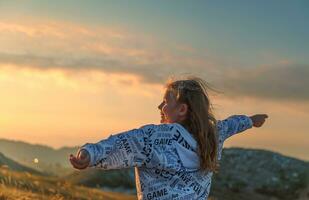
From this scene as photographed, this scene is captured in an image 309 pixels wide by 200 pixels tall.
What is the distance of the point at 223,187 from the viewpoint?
2140 inches

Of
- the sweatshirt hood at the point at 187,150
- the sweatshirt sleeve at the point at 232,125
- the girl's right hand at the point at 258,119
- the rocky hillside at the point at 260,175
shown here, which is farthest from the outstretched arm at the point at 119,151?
the rocky hillside at the point at 260,175

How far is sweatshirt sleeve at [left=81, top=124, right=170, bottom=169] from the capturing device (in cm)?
691

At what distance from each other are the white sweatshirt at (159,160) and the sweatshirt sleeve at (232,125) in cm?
76

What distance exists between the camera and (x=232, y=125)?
354 inches

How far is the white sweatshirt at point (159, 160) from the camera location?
713cm

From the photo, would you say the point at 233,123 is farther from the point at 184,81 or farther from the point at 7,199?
the point at 7,199

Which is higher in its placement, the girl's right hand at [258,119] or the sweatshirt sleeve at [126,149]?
the girl's right hand at [258,119]

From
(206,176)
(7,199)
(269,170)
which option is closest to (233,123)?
(206,176)

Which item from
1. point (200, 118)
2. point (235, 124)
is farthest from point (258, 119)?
point (200, 118)

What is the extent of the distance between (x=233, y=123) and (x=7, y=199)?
20.2ft

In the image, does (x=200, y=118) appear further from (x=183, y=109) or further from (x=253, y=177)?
(x=253, y=177)

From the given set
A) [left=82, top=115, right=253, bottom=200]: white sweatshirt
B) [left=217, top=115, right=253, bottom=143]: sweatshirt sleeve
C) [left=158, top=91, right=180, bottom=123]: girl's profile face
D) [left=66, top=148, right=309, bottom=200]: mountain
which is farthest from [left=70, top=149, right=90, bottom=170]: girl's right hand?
[left=66, top=148, right=309, bottom=200]: mountain

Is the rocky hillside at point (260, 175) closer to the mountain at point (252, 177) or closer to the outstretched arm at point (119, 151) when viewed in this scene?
the mountain at point (252, 177)

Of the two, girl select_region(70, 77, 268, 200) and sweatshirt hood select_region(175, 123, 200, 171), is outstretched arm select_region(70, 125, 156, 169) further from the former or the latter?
sweatshirt hood select_region(175, 123, 200, 171)
